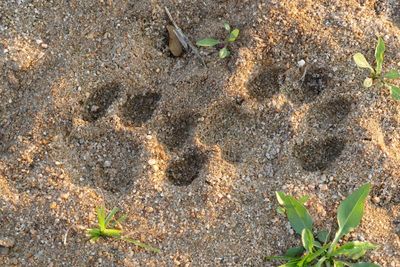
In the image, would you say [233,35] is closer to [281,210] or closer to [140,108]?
[140,108]

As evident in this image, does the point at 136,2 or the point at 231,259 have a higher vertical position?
the point at 136,2

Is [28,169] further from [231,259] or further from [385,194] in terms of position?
[385,194]

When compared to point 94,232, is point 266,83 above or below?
above

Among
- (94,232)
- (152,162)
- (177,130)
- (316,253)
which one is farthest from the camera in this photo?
(177,130)

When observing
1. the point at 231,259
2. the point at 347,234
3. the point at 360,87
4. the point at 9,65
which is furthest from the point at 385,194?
the point at 9,65

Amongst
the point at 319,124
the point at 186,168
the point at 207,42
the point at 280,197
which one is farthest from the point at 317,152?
the point at 207,42

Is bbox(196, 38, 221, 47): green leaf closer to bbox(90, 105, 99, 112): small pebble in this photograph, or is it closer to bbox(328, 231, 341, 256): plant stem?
bbox(90, 105, 99, 112): small pebble

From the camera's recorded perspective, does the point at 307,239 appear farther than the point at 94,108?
No

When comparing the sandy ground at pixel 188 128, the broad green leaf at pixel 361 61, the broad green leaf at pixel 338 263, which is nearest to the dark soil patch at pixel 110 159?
the sandy ground at pixel 188 128
